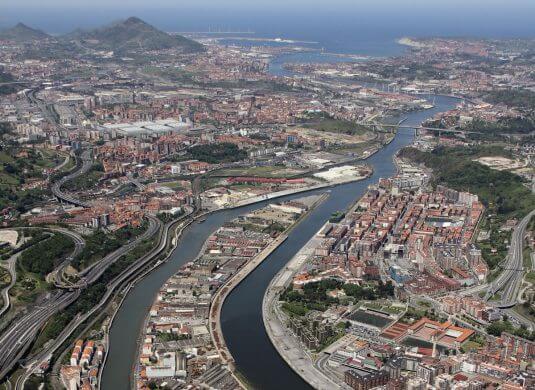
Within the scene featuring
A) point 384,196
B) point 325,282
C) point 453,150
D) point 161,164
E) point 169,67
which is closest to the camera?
point 325,282

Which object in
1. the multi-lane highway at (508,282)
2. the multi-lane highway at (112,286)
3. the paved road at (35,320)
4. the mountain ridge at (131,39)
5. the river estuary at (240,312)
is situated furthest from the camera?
the mountain ridge at (131,39)

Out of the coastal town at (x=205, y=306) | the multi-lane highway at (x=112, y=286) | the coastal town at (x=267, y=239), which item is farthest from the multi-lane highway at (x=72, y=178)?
the coastal town at (x=205, y=306)

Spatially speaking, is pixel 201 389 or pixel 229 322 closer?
pixel 201 389

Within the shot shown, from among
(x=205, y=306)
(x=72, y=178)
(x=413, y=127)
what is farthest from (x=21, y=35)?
(x=205, y=306)

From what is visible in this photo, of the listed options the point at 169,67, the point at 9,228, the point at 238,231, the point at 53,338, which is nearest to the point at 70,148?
the point at 9,228

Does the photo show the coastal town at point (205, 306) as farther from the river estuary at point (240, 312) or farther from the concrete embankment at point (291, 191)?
the concrete embankment at point (291, 191)

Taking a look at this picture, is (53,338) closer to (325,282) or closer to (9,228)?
(325,282)
